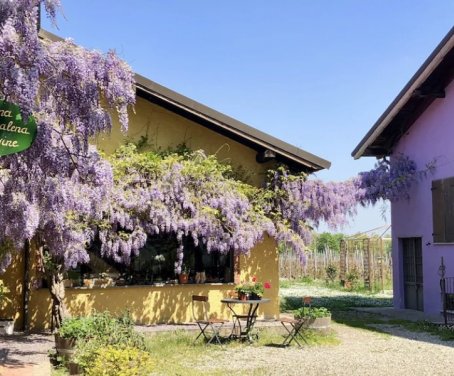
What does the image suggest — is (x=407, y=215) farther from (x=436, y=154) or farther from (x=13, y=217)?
(x=13, y=217)

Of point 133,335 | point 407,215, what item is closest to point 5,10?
point 133,335

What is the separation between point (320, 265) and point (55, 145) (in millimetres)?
21933

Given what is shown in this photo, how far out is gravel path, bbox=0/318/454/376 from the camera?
795 cm

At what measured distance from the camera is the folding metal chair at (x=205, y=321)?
9859mm

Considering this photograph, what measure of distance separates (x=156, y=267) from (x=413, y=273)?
24.2 feet

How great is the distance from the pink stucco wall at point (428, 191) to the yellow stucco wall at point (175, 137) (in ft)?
15.0

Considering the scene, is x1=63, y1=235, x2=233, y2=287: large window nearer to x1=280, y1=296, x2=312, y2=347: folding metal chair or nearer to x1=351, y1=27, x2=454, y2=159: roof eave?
x1=280, y1=296, x2=312, y2=347: folding metal chair

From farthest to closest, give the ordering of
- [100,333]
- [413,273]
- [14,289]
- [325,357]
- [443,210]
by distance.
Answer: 1. [413,273]
2. [443,210]
3. [14,289]
4. [325,357]
5. [100,333]

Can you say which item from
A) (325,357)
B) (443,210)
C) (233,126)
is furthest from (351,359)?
(443,210)

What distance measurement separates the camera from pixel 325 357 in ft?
29.3

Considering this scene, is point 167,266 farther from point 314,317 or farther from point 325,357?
point 325,357

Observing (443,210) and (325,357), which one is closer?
(325,357)

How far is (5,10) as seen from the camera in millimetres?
4977

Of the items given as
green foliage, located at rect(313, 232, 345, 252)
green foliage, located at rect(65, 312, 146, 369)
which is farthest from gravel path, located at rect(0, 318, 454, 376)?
green foliage, located at rect(313, 232, 345, 252)
